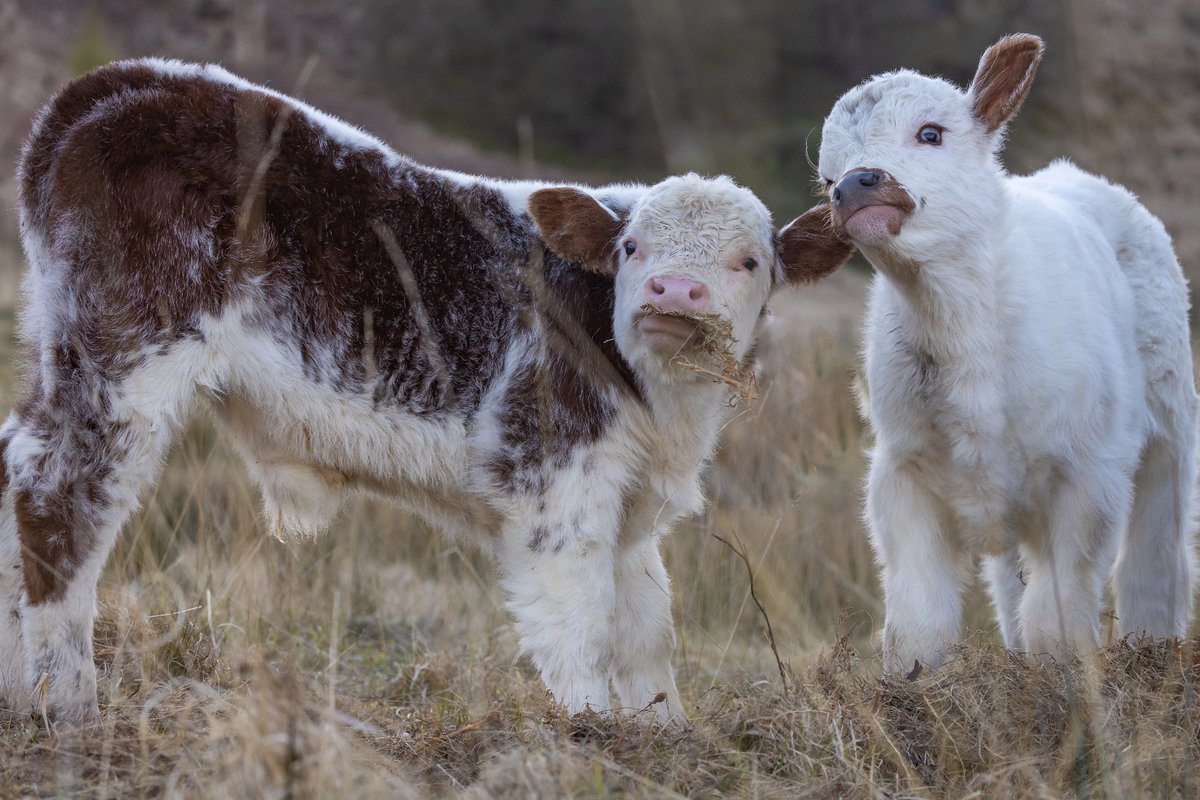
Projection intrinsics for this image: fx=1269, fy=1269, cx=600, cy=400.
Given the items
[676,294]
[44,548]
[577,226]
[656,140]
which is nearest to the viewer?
[44,548]

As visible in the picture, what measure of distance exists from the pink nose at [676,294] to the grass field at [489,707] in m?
0.54

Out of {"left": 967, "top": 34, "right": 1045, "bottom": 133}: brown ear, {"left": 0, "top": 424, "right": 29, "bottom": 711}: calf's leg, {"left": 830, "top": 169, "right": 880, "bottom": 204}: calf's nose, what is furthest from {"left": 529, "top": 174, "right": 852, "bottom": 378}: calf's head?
{"left": 0, "top": 424, "right": 29, "bottom": 711}: calf's leg

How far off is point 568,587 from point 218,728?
1.27 meters

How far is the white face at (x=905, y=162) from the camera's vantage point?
12.8 feet

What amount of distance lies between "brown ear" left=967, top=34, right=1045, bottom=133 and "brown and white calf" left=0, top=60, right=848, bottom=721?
2.07ft

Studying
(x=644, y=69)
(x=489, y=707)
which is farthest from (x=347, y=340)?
(x=644, y=69)

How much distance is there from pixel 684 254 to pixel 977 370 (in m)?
1.05

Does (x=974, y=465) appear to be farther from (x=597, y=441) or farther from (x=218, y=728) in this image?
(x=218, y=728)

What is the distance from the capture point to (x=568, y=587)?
4.13m

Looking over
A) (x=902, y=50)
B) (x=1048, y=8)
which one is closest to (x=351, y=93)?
(x=902, y=50)

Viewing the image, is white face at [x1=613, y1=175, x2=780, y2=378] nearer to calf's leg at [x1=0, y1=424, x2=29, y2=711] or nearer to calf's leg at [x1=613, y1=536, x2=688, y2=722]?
calf's leg at [x1=613, y1=536, x2=688, y2=722]

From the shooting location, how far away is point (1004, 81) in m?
4.26

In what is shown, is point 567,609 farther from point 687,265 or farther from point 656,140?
point 656,140

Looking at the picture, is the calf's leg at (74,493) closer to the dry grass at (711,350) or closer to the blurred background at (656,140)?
the blurred background at (656,140)
